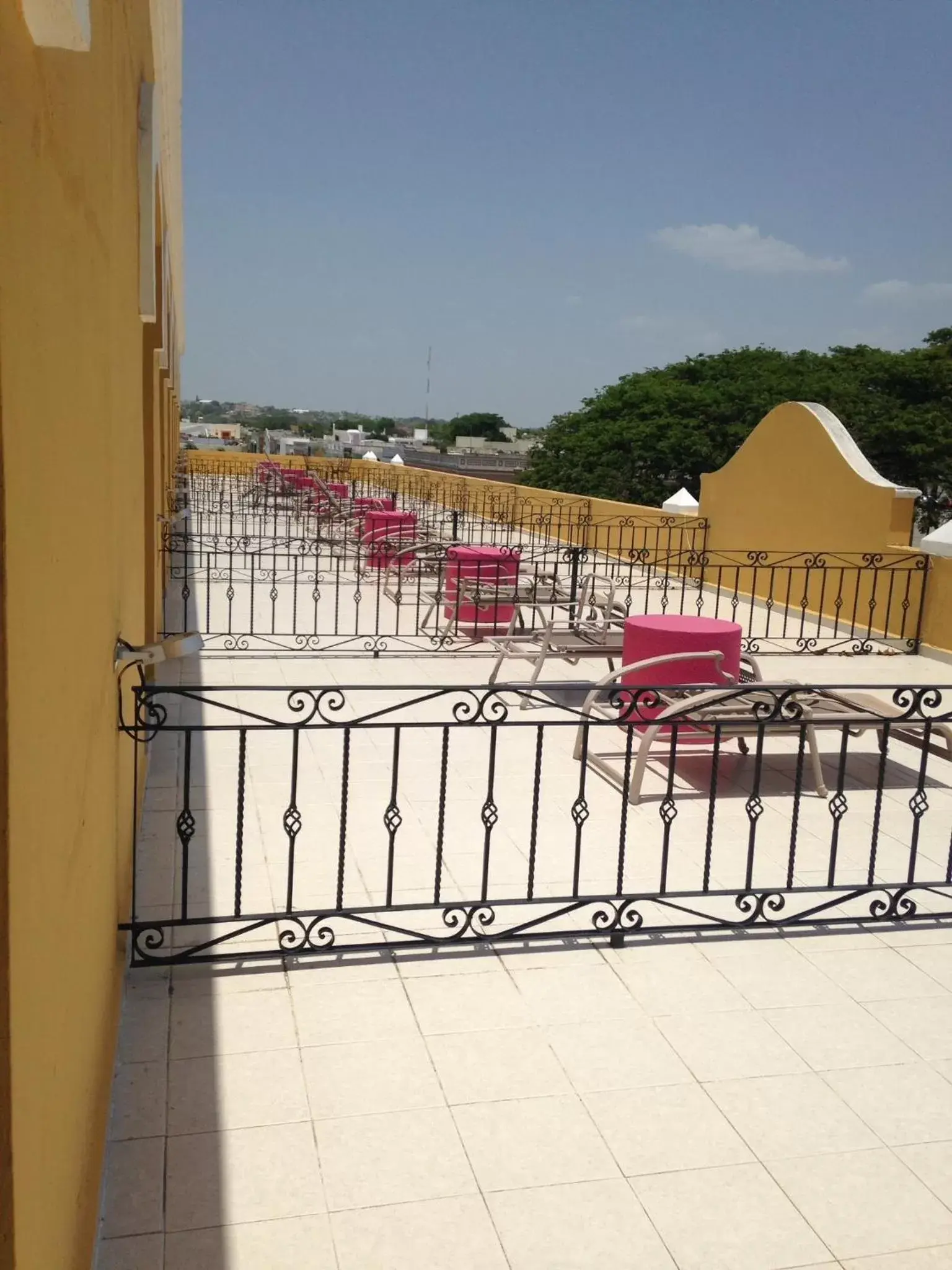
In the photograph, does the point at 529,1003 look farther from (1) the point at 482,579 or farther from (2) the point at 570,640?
(1) the point at 482,579

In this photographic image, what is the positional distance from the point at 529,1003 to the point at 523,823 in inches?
67.1

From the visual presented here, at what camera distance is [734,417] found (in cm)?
3634

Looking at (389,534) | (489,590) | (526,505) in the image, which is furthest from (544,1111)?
(526,505)

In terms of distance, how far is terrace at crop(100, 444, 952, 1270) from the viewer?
2.55 metres

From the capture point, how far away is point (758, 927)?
4.14m

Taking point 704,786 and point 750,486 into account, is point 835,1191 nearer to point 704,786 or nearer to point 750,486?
point 704,786

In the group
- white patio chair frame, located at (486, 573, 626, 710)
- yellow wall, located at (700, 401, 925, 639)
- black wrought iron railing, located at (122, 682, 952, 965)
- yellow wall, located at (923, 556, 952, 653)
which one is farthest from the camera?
yellow wall, located at (700, 401, 925, 639)

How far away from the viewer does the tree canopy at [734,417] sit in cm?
3216

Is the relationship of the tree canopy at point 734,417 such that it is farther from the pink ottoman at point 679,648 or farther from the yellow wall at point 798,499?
the pink ottoman at point 679,648

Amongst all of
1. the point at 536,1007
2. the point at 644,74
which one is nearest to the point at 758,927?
the point at 536,1007

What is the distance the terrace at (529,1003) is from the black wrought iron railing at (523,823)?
3cm

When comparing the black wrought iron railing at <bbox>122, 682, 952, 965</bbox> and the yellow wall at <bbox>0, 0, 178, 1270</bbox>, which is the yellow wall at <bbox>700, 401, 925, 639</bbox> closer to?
the black wrought iron railing at <bbox>122, 682, 952, 965</bbox>

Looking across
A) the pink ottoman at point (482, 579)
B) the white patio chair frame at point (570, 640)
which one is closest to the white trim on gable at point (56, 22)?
the white patio chair frame at point (570, 640)

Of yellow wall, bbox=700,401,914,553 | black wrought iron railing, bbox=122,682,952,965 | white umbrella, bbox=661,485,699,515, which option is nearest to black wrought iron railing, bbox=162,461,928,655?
white umbrella, bbox=661,485,699,515
